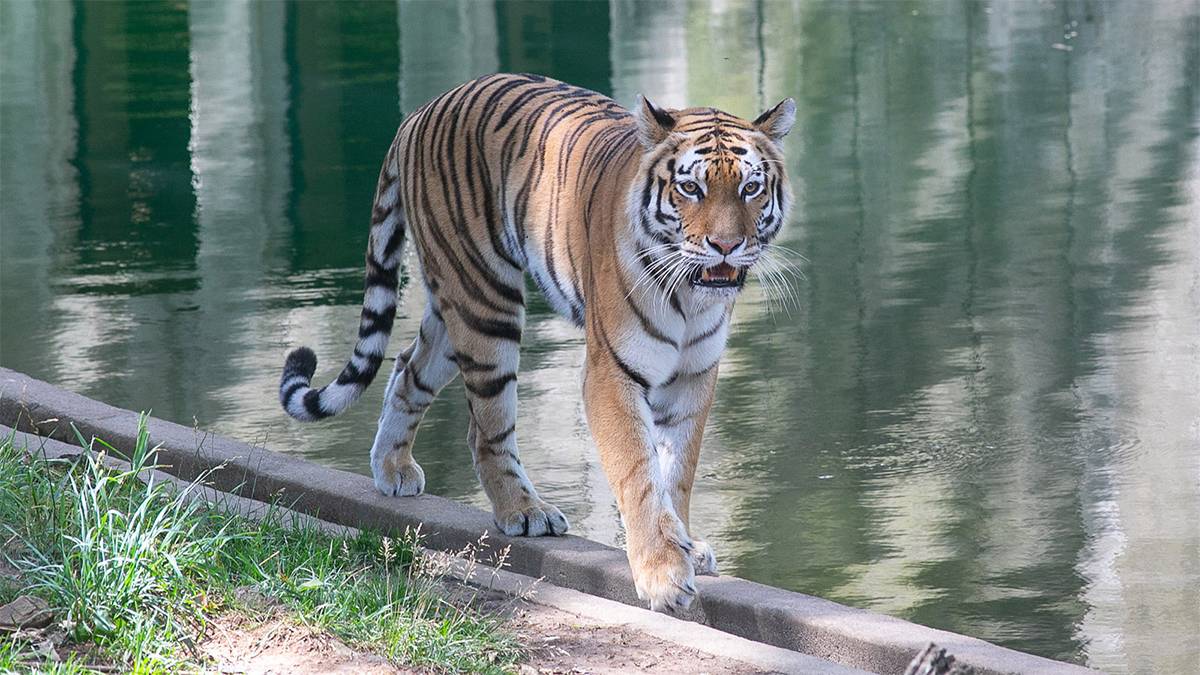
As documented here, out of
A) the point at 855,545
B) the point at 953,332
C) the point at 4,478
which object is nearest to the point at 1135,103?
the point at 953,332

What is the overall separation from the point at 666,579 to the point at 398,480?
1.35 metres

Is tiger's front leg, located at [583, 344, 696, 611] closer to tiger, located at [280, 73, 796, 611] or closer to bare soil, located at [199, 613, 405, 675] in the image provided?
tiger, located at [280, 73, 796, 611]

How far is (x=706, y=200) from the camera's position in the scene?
16.8 ft

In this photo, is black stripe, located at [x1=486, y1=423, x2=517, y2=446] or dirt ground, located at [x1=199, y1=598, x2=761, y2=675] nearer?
dirt ground, located at [x1=199, y1=598, x2=761, y2=675]

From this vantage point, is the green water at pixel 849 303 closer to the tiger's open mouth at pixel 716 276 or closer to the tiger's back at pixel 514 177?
the tiger's back at pixel 514 177

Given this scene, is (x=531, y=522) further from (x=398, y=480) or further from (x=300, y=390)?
(x=300, y=390)

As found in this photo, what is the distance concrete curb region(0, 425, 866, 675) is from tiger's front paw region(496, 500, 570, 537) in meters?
0.26

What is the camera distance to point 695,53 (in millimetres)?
21453

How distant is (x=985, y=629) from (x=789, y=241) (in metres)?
5.86

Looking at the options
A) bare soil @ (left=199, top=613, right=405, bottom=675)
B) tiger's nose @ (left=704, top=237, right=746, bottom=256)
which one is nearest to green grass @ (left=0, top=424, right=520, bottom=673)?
bare soil @ (left=199, top=613, right=405, bottom=675)

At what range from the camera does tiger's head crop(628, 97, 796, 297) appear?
16.7ft

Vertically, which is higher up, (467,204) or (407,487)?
(467,204)

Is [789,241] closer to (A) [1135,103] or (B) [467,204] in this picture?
(B) [467,204]

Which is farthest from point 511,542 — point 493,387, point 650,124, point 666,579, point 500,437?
point 650,124
